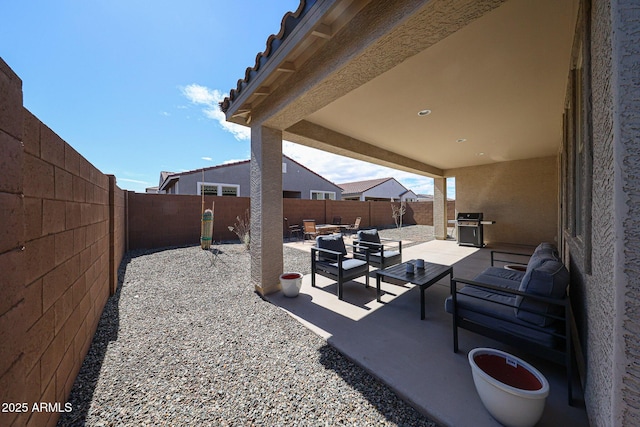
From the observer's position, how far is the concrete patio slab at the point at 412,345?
1.52 m

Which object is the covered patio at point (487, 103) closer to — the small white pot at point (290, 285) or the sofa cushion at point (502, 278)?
the small white pot at point (290, 285)

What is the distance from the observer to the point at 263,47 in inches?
104

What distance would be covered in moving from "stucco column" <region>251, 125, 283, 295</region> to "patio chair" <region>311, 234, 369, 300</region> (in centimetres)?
65

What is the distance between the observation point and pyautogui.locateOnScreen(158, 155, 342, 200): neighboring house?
11.6 metres

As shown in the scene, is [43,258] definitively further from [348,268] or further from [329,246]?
[329,246]

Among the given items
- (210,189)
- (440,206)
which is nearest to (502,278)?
(440,206)

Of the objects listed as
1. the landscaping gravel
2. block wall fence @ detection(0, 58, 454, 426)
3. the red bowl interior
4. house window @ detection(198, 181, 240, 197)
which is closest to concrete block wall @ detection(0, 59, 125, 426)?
block wall fence @ detection(0, 58, 454, 426)

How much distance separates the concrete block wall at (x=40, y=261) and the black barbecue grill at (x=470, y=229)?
9.04m

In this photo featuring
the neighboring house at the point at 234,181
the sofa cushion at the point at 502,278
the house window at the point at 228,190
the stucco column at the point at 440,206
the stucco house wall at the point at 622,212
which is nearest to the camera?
the stucco house wall at the point at 622,212

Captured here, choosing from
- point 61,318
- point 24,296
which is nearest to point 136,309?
point 61,318

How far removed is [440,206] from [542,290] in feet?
26.0

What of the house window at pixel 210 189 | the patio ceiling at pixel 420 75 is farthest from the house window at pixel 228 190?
the patio ceiling at pixel 420 75

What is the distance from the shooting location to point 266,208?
3.44 meters

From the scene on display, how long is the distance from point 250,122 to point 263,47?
1.22m
